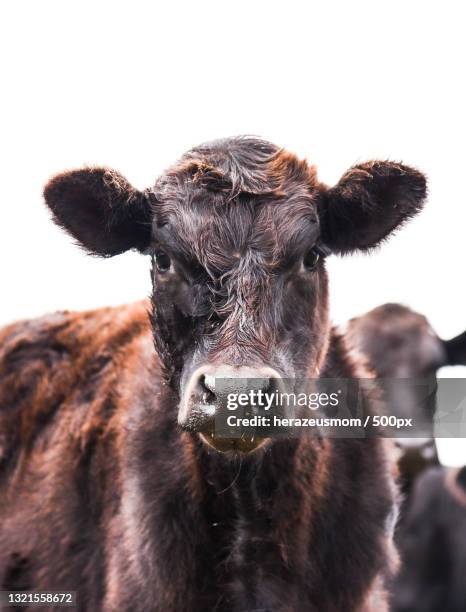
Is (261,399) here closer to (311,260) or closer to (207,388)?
(207,388)

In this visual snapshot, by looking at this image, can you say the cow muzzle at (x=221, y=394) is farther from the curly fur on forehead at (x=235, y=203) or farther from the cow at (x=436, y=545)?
the cow at (x=436, y=545)

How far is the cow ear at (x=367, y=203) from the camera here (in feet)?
15.3

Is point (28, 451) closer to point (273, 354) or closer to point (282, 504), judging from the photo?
point (282, 504)

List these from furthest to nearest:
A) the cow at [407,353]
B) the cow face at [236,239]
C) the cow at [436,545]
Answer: the cow at [436,545] < the cow at [407,353] < the cow face at [236,239]

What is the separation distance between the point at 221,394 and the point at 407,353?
14.9ft

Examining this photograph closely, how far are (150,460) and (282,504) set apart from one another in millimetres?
757

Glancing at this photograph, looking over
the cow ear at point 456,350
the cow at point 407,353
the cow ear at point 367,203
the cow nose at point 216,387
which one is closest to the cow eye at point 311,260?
the cow ear at point 367,203

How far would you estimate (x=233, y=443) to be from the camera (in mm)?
3879

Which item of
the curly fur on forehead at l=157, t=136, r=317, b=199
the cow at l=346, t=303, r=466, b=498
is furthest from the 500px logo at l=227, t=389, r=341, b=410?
the cow at l=346, t=303, r=466, b=498

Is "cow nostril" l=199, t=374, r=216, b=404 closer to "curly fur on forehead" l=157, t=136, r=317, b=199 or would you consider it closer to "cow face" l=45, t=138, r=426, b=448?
"cow face" l=45, t=138, r=426, b=448

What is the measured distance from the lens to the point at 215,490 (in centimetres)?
459

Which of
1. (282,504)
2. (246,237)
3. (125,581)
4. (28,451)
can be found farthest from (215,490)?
(28,451)

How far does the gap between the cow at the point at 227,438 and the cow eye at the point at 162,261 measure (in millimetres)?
11

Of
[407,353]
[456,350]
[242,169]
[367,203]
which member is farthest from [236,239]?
[407,353]
